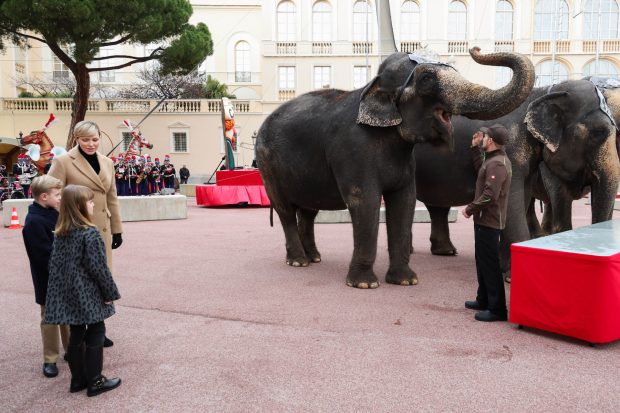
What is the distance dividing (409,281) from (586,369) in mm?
2531

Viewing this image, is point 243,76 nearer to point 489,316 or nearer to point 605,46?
point 605,46

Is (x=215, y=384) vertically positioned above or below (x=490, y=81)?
below

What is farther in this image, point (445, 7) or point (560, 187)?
point (445, 7)

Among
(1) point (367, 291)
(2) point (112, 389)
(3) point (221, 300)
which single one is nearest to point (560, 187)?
(1) point (367, 291)

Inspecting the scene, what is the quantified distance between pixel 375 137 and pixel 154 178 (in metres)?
17.9

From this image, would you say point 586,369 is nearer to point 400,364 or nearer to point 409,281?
point 400,364

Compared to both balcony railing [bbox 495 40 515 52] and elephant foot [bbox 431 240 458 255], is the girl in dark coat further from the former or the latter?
balcony railing [bbox 495 40 515 52]

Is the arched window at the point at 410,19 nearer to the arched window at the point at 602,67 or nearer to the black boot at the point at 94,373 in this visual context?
the arched window at the point at 602,67

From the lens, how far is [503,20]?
123 feet

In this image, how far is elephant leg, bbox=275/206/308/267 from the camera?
7211 millimetres

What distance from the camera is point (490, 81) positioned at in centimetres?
3647

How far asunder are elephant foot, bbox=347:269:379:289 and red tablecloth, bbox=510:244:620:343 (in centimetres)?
172

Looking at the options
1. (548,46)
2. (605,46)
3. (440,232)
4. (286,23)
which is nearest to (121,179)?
(440,232)

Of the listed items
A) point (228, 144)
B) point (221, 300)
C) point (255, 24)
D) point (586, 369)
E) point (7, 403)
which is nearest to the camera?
point (7, 403)
